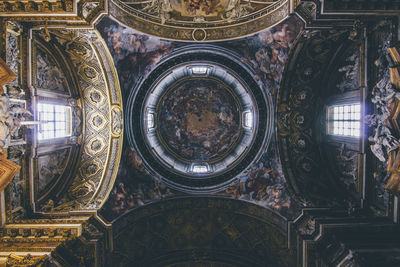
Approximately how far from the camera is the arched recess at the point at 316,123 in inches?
535

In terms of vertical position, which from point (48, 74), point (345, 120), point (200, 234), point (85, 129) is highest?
point (48, 74)

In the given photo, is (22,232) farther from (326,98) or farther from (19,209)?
(326,98)

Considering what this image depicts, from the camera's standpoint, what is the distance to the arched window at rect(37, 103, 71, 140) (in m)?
12.5

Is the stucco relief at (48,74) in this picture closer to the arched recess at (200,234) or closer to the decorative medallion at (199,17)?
the decorative medallion at (199,17)

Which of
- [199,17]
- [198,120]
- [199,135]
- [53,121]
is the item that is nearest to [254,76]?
[199,17]

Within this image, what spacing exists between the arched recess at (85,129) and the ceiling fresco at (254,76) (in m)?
0.73

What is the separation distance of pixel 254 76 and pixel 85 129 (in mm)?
11548

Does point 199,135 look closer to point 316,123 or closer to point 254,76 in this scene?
point 254,76

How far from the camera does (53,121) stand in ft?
43.7

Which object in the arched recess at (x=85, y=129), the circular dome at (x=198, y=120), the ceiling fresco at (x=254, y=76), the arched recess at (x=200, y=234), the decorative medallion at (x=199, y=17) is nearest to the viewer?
the arched recess at (x=85, y=129)

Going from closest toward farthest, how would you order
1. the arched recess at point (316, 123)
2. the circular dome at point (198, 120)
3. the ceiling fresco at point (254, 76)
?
the arched recess at point (316, 123), the ceiling fresco at point (254, 76), the circular dome at point (198, 120)

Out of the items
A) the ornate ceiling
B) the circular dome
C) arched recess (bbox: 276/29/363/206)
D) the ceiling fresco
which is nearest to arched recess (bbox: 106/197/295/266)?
the ornate ceiling

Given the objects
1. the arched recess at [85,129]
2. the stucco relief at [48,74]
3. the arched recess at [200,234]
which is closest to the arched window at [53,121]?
the arched recess at [85,129]

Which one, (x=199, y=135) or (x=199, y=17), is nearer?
(x=199, y=17)
